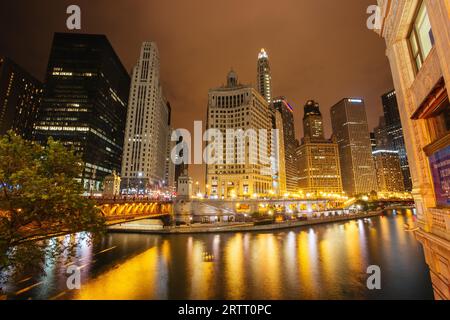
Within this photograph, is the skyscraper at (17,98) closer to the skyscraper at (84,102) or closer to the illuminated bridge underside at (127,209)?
the skyscraper at (84,102)

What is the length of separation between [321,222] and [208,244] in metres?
53.1

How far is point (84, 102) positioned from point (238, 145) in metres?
94.3

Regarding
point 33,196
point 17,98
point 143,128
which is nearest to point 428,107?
point 33,196

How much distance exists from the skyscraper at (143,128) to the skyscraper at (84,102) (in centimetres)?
1419

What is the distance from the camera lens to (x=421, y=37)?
9.96 metres

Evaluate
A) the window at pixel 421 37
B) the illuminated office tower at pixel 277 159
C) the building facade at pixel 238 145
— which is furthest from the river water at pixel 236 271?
the illuminated office tower at pixel 277 159

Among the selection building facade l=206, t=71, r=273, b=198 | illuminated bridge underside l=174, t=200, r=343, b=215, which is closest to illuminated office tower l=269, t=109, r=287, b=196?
building facade l=206, t=71, r=273, b=198

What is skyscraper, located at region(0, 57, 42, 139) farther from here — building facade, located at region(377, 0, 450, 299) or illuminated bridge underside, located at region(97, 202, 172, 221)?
building facade, located at region(377, 0, 450, 299)

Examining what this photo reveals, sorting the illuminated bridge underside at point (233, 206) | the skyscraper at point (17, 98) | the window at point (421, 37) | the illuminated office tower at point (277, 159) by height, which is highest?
the skyscraper at point (17, 98)

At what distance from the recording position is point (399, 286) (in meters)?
23.5

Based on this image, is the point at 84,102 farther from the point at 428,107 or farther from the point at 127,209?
the point at 428,107

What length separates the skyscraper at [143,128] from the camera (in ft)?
431
